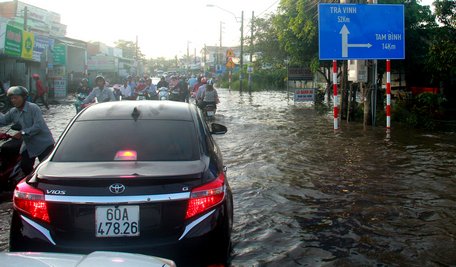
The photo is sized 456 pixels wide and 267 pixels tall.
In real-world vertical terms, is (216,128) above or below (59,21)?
below

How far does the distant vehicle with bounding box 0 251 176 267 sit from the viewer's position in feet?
6.96

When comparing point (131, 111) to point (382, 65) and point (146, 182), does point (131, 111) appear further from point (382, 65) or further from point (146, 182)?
point (382, 65)

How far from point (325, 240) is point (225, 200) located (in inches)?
70.9

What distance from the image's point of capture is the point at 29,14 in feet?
128

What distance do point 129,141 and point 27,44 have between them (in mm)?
22998

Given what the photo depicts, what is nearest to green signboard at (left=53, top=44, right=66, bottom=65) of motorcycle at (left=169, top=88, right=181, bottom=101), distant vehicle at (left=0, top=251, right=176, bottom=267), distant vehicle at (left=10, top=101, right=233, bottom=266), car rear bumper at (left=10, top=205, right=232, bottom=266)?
motorcycle at (left=169, top=88, right=181, bottom=101)

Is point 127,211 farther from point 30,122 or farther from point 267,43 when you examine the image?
point 267,43

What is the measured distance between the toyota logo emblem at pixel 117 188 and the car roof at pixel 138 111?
1150mm

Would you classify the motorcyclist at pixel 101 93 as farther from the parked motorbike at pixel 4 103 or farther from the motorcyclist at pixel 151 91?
the parked motorbike at pixel 4 103

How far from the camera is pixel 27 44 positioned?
2425 centimetres

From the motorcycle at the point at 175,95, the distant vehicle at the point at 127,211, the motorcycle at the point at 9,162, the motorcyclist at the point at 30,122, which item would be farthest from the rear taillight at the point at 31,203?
the motorcycle at the point at 175,95

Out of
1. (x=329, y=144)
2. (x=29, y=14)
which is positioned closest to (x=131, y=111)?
(x=329, y=144)

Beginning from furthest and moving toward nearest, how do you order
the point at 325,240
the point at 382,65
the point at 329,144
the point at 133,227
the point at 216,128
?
the point at 382,65
the point at 329,144
the point at 216,128
the point at 325,240
the point at 133,227

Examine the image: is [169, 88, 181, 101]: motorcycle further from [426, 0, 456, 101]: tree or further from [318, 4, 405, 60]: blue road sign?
[426, 0, 456, 101]: tree
